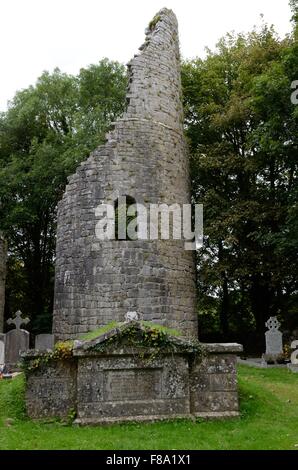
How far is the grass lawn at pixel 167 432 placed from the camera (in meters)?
6.31

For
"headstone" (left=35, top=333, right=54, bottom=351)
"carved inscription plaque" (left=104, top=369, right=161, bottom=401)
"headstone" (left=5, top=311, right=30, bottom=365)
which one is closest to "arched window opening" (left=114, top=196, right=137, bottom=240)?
"headstone" (left=35, top=333, right=54, bottom=351)

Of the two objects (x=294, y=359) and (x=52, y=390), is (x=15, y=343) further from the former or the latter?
(x=294, y=359)

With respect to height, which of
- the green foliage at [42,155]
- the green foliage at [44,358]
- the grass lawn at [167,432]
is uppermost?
the green foliage at [42,155]

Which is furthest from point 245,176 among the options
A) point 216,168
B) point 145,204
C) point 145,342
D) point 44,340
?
point 145,342

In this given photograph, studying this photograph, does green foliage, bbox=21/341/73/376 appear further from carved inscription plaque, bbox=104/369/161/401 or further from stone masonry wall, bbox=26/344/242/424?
carved inscription plaque, bbox=104/369/161/401

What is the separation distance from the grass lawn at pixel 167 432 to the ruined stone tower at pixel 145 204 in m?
5.50

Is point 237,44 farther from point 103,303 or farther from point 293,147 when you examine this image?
point 103,303

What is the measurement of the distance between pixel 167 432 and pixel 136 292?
7064mm

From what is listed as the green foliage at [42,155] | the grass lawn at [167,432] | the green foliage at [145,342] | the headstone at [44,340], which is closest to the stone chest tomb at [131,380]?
the green foliage at [145,342]

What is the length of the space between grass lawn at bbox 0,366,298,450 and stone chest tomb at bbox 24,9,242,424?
30 cm

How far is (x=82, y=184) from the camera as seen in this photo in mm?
15102

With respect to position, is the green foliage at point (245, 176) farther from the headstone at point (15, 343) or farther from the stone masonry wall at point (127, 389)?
the stone masonry wall at point (127, 389)

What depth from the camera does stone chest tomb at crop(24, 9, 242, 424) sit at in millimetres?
7438

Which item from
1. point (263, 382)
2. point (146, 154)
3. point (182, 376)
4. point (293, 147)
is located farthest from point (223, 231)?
point (182, 376)
